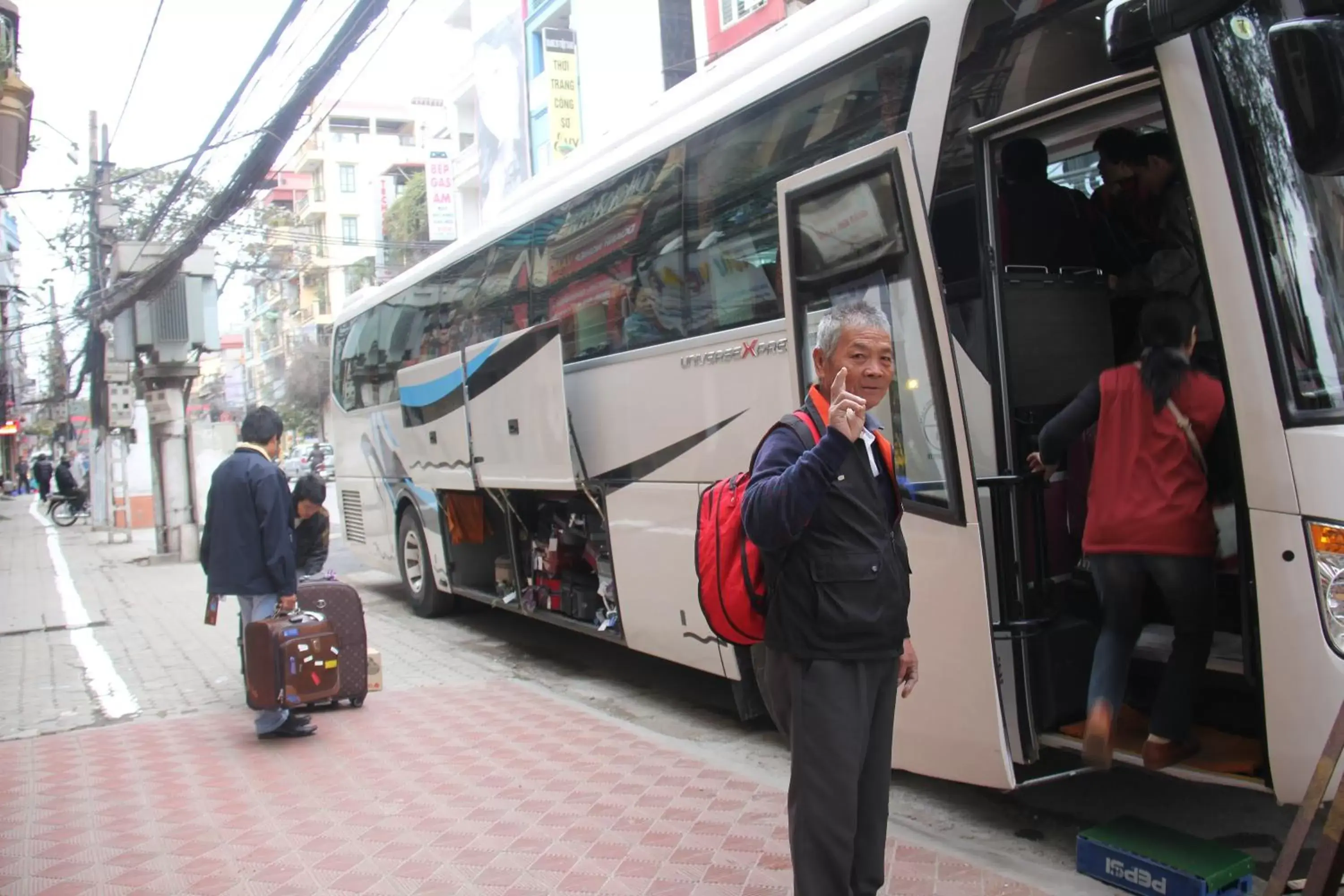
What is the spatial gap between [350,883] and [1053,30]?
4392mm

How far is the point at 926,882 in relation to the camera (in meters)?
4.00

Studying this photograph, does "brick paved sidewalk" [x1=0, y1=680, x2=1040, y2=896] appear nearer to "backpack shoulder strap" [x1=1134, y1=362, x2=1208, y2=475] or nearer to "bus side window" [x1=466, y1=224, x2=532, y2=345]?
"backpack shoulder strap" [x1=1134, y1=362, x2=1208, y2=475]

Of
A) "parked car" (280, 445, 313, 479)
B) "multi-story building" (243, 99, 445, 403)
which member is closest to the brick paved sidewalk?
"parked car" (280, 445, 313, 479)

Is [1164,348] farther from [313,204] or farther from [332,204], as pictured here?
[313,204]

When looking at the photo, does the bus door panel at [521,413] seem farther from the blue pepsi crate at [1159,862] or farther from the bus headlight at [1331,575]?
the bus headlight at [1331,575]

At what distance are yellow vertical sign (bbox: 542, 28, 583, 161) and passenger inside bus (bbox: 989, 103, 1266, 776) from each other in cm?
2530

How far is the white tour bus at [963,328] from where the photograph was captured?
338cm

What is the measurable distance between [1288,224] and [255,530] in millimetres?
5414

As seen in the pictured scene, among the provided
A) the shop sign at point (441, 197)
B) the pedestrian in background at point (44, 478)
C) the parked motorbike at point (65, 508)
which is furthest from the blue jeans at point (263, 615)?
the pedestrian in background at point (44, 478)

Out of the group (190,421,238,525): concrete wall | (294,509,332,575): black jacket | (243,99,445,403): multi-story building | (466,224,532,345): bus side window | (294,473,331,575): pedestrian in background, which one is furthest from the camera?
(243,99,445,403): multi-story building

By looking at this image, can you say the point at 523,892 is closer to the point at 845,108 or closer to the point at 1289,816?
the point at 1289,816

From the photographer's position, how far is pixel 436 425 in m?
9.46

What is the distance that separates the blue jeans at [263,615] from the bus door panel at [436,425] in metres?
→ 2.33

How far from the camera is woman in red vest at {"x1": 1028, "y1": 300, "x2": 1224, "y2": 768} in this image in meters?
3.90
